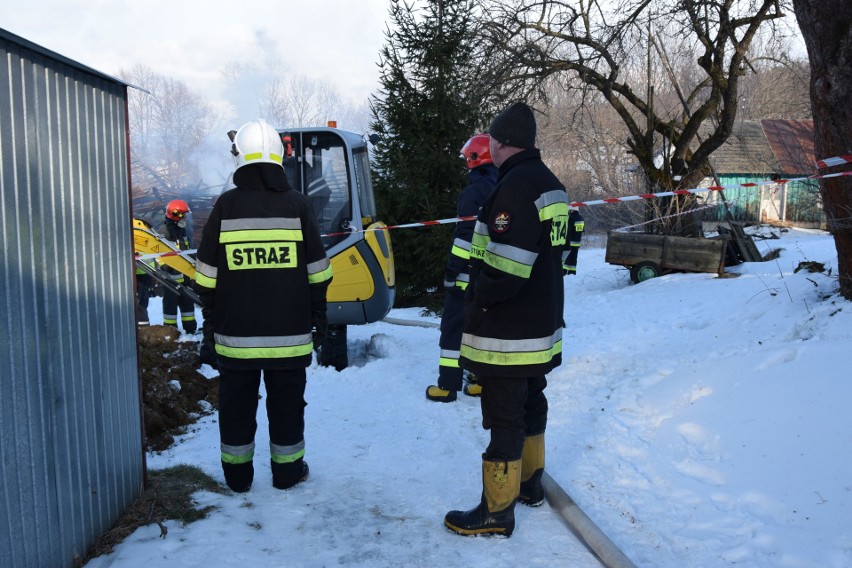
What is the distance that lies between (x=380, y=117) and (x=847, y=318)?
352 inches

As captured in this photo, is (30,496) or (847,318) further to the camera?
(847,318)

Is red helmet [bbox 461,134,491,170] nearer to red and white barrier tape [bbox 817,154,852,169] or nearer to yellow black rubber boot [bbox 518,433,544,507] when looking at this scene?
yellow black rubber boot [bbox 518,433,544,507]

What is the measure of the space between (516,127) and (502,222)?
1.79 feet

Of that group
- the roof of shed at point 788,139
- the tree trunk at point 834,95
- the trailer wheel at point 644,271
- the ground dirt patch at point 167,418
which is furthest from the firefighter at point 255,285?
the roof of shed at point 788,139

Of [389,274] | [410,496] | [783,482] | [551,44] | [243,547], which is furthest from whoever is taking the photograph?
[551,44]

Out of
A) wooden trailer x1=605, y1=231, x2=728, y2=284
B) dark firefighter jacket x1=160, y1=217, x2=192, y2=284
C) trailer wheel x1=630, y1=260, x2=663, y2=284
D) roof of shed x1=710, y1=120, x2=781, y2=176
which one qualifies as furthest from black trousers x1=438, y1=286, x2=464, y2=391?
roof of shed x1=710, y1=120, x2=781, y2=176

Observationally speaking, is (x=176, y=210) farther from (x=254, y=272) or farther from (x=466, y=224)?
(x=254, y=272)

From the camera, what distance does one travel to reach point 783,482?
11.7 feet

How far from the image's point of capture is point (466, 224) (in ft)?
17.5

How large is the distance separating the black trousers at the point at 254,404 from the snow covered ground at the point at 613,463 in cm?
34

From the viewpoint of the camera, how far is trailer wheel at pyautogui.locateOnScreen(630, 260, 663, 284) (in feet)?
41.9

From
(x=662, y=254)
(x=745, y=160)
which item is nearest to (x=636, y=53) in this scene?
(x=662, y=254)

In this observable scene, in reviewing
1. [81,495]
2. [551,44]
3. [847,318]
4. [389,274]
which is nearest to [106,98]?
[81,495]

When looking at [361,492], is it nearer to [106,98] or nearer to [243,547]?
[243,547]
